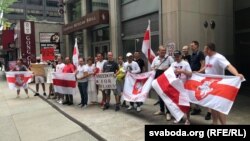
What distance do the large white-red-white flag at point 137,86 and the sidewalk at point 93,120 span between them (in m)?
0.50

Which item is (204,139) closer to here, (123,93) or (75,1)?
(123,93)

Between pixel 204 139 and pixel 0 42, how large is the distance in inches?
1605

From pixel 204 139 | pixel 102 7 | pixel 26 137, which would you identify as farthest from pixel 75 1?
pixel 204 139

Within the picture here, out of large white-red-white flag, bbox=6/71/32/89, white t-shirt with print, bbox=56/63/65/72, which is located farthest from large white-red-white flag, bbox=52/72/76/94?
large white-red-white flag, bbox=6/71/32/89

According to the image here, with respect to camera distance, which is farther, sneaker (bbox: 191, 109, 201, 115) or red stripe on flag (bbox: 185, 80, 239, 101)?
sneaker (bbox: 191, 109, 201, 115)

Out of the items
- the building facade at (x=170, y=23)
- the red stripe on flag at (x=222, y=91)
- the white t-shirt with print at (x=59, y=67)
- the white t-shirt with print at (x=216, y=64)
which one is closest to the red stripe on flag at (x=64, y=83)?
the white t-shirt with print at (x=59, y=67)

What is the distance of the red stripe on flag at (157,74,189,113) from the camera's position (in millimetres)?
7928

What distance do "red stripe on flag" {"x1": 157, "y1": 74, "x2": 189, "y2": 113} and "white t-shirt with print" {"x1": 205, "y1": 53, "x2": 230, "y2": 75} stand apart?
1020 mm

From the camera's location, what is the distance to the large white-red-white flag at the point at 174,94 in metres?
7.89

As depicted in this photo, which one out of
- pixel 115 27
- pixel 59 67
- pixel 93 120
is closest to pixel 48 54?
pixel 115 27

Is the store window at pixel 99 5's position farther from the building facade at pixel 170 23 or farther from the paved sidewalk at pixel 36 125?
the paved sidewalk at pixel 36 125

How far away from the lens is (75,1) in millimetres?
26016

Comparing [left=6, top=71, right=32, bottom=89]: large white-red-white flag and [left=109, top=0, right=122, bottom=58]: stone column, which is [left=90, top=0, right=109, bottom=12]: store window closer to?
[left=109, top=0, right=122, bottom=58]: stone column

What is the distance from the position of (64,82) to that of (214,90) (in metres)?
7.04
